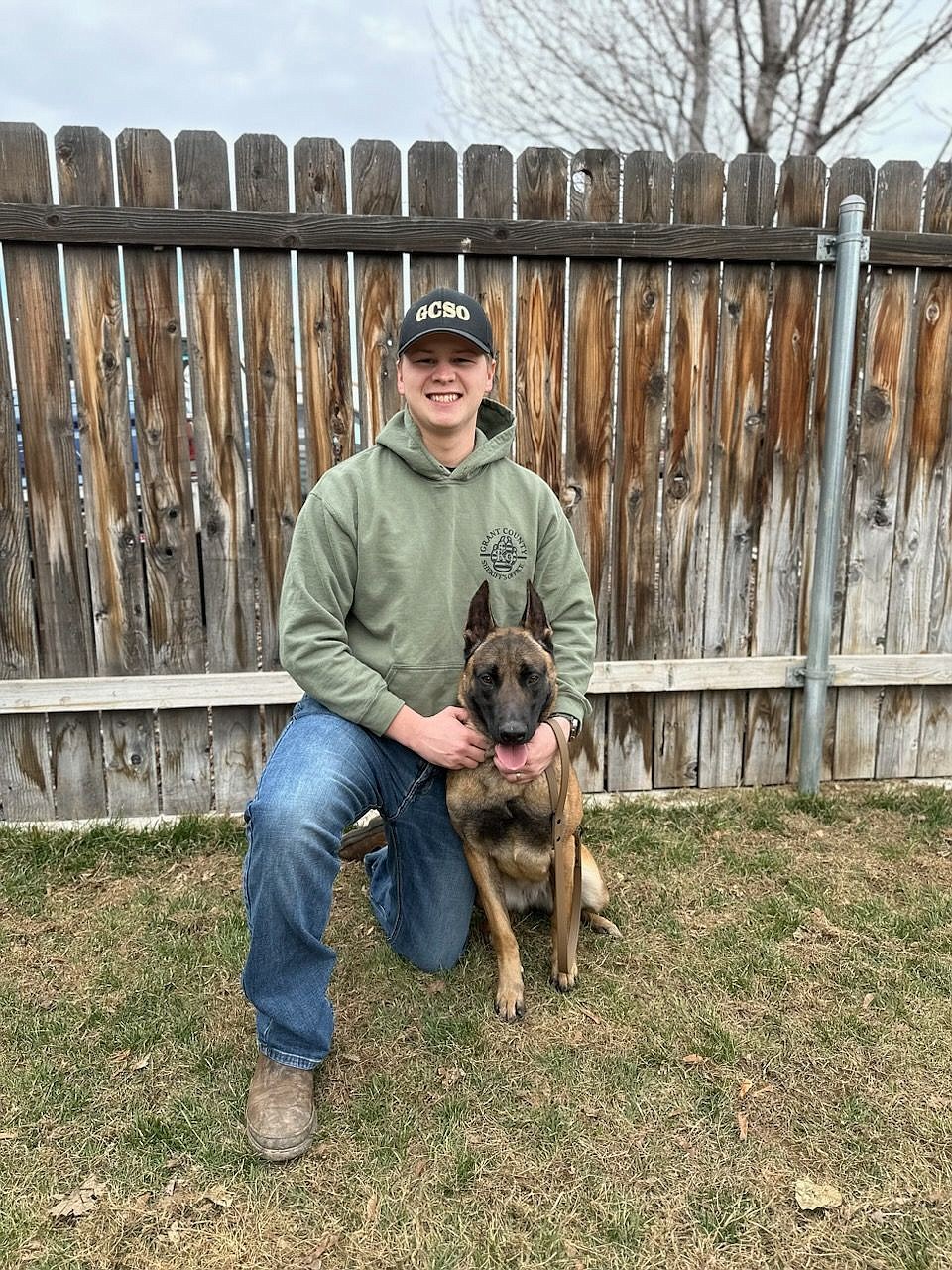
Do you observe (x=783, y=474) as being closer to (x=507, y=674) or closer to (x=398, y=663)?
(x=507, y=674)

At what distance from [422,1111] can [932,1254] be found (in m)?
1.27

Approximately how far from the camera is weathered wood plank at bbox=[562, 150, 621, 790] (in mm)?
3760

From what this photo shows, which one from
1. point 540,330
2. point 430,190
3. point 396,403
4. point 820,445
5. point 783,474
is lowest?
point 783,474

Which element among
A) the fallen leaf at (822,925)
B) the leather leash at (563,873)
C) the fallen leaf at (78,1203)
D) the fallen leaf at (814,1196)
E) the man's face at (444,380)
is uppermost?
the man's face at (444,380)

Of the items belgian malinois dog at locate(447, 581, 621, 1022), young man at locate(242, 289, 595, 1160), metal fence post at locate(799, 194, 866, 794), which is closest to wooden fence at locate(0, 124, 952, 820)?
metal fence post at locate(799, 194, 866, 794)

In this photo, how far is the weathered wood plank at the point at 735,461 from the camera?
153 inches

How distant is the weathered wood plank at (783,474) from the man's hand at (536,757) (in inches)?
77.9

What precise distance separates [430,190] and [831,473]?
7.29 ft

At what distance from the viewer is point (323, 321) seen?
370 cm

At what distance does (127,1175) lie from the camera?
85.3 inches

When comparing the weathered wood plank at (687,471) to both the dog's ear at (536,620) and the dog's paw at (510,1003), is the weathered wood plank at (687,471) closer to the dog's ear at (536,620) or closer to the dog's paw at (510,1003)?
the dog's ear at (536,620)

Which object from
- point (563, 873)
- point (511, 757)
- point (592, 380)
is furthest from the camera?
point (592, 380)

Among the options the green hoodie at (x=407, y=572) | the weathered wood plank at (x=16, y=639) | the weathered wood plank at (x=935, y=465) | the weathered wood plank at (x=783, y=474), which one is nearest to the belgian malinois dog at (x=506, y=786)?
the green hoodie at (x=407, y=572)

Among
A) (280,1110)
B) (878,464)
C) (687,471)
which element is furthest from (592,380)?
(280,1110)
